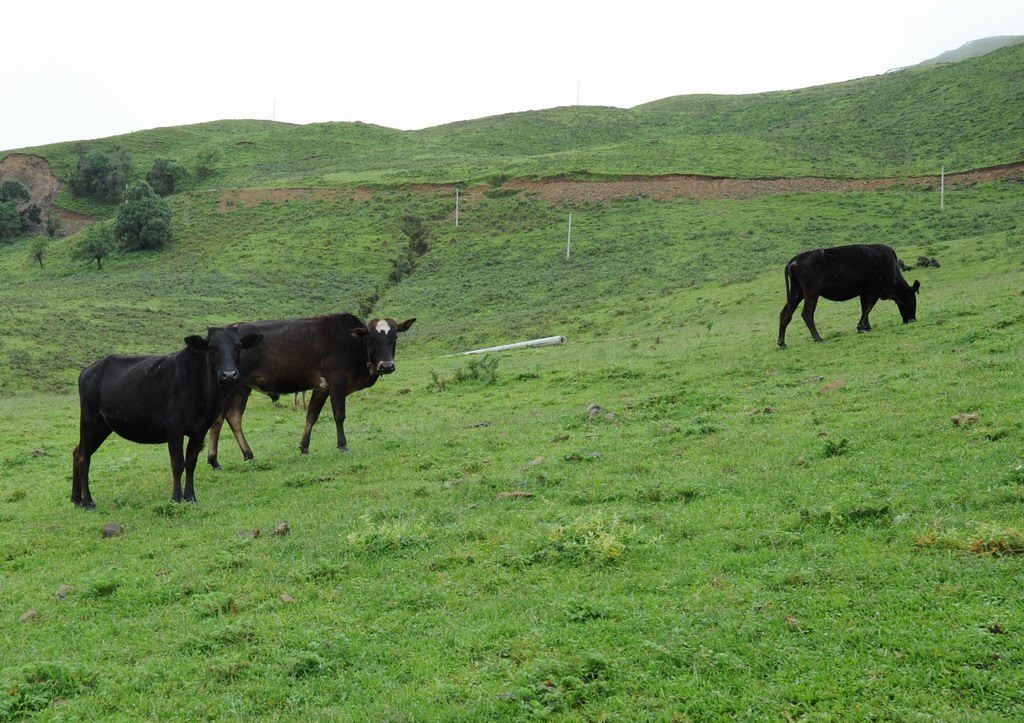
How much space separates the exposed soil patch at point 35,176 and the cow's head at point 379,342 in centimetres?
9885

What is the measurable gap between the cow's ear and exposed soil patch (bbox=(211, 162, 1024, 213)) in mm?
55310

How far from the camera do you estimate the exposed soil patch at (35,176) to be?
328 ft

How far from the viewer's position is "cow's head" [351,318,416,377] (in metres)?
14.2

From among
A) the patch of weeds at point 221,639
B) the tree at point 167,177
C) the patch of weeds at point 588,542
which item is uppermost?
the tree at point 167,177

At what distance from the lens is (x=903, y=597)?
6.01m

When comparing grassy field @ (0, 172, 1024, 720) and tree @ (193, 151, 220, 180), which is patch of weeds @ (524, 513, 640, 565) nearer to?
grassy field @ (0, 172, 1024, 720)

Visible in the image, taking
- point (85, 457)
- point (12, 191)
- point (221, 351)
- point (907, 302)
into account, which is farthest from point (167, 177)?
point (221, 351)

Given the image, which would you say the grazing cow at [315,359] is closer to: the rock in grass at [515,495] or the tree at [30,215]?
the rock in grass at [515,495]

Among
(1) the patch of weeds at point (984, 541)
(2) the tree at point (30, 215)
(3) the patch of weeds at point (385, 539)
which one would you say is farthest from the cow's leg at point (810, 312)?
(2) the tree at point (30, 215)

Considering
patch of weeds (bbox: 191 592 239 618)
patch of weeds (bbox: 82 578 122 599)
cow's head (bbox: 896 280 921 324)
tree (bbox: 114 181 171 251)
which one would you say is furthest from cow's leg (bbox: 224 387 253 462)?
tree (bbox: 114 181 171 251)

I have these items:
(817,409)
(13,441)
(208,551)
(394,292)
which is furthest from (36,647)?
(394,292)

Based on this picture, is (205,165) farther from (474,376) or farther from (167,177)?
(474,376)

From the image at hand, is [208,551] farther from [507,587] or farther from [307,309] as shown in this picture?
[307,309]

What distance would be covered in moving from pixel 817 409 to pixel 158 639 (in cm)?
967
